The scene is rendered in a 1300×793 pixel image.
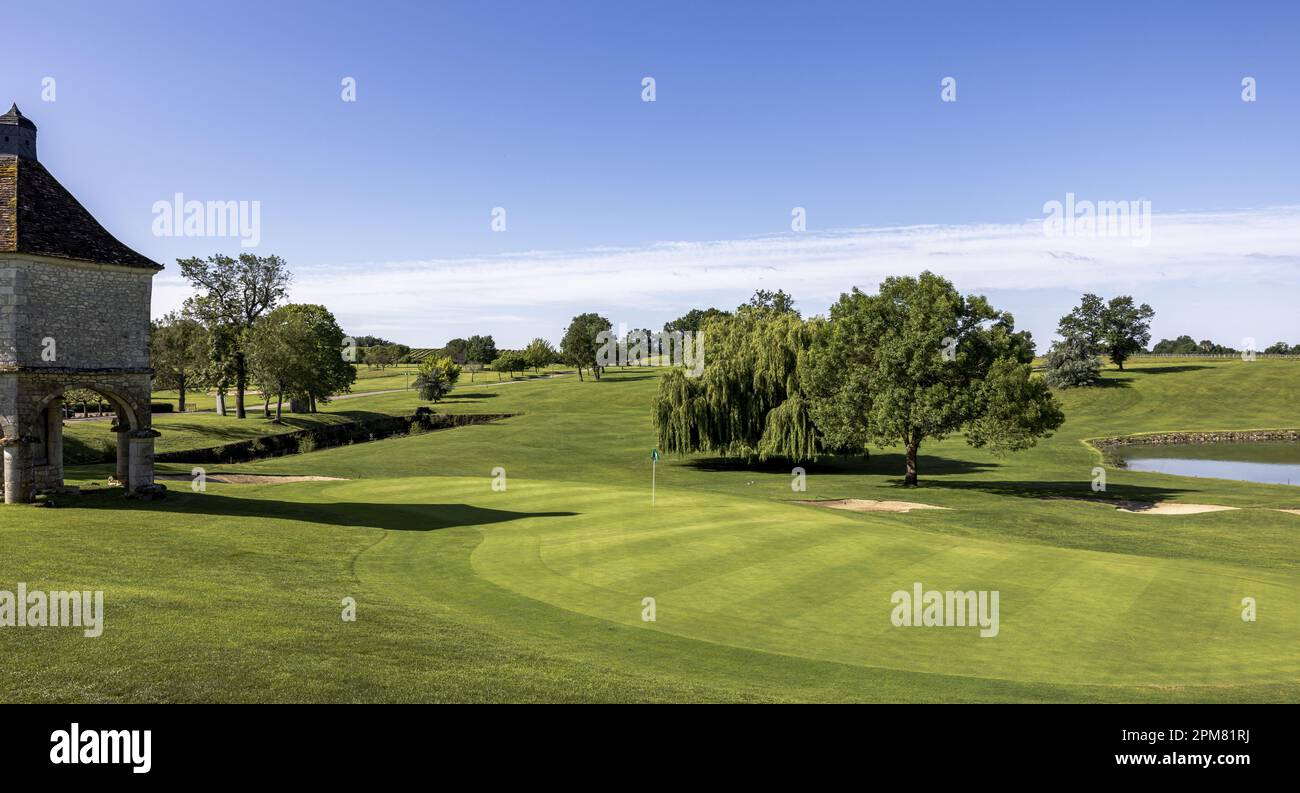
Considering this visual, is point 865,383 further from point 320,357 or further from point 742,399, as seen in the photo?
point 320,357

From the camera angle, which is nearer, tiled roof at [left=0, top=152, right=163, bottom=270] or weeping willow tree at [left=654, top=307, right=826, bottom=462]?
tiled roof at [left=0, top=152, right=163, bottom=270]

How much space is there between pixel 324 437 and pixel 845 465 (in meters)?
50.3

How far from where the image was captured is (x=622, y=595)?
19.2 metres

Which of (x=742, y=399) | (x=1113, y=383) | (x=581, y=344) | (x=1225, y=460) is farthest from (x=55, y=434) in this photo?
(x=1113, y=383)

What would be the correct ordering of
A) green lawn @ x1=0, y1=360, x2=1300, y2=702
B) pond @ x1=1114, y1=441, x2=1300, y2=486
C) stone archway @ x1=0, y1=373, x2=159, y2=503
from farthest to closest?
pond @ x1=1114, y1=441, x2=1300, y2=486 → stone archway @ x1=0, y1=373, x2=159, y2=503 → green lawn @ x1=0, y1=360, x2=1300, y2=702

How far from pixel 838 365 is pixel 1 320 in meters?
39.7

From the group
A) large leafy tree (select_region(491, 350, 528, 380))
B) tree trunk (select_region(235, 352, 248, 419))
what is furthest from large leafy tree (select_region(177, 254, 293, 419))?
large leafy tree (select_region(491, 350, 528, 380))

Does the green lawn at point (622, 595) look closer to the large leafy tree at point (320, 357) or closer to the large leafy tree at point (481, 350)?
the large leafy tree at point (320, 357)

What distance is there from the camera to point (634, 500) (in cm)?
3453

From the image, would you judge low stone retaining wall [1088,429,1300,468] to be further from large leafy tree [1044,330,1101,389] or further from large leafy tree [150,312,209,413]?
large leafy tree [150,312,209,413]

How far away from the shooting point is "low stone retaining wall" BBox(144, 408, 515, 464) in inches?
2321

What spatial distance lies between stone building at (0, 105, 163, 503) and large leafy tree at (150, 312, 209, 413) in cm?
5009
